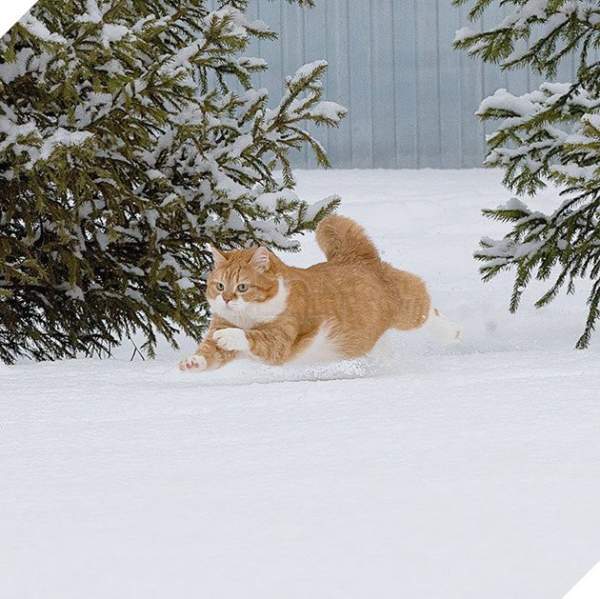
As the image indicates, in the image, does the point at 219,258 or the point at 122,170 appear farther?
the point at 122,170

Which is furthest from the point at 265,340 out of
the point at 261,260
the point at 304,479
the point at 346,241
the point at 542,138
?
the point at 542,138

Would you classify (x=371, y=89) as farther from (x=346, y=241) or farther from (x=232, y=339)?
(x=232, y=339)

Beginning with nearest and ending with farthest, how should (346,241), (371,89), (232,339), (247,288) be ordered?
(232,339)
(247,288)
(346,241)
(371,89)

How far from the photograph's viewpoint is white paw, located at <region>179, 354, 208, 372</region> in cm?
301

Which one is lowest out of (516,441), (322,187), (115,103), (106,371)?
(322,187)

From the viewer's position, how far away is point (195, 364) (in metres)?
3.01

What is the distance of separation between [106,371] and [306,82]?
4.54 ft

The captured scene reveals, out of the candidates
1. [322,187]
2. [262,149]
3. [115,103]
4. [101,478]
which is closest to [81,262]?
[115,103]

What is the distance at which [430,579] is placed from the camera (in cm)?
161

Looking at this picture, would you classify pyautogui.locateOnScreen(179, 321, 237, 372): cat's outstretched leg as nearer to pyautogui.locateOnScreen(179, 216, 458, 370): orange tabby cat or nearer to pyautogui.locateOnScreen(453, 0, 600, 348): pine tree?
pyautogui.locateOnScreen(179, 216, 458, 370): orange tabby cat

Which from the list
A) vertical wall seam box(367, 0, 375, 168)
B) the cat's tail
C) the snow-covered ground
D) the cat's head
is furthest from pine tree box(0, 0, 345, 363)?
vertical wall seam box(367, 0, 375, 168)

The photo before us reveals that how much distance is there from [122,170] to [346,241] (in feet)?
3.38

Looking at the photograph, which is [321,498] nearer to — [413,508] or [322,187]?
[413,508]

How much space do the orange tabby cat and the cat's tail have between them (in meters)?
0.10
